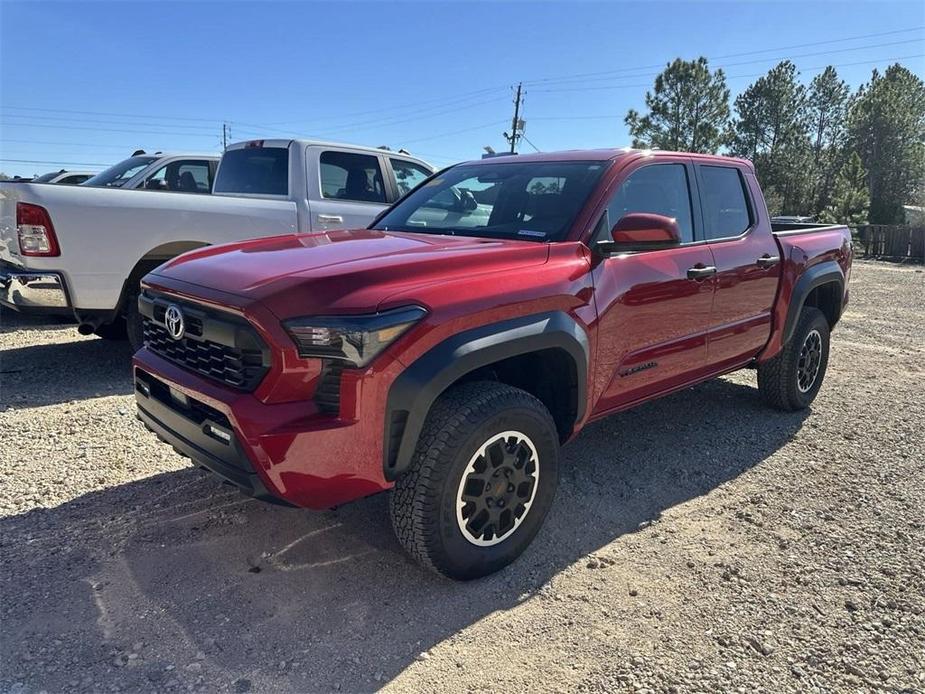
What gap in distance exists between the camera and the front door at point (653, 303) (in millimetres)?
3279

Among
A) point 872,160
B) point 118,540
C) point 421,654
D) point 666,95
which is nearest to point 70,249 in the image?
point 118,540

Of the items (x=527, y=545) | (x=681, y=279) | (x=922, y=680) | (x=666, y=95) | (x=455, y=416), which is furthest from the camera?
(x=666, y=95)

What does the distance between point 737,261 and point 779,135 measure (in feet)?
153

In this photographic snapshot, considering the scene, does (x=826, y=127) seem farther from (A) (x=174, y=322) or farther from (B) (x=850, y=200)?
(A) (x=174, y=322)

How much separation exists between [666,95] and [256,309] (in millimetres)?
45847

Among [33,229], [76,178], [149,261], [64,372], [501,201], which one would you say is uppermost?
[76,178]

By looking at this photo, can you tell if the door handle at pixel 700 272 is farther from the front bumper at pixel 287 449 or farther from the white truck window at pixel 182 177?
the white truck window at pixel 182 177

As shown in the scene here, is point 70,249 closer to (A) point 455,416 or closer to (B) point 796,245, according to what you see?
(A) point 455,416

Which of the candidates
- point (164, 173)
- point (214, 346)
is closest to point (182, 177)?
point (164, 173)

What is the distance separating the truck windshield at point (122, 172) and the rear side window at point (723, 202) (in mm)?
6315

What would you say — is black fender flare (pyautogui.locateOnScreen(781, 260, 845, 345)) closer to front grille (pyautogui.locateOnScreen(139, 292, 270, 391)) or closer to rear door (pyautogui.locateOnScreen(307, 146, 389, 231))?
front grille (pyautogui.locateOnScreen(139, 292, 270, 391))

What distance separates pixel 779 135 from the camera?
44.1 meters

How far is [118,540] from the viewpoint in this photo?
10.2 feet

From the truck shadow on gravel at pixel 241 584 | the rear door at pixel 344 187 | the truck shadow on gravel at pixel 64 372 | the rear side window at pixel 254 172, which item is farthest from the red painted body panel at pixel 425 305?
the rear side window at pixel 254 172
